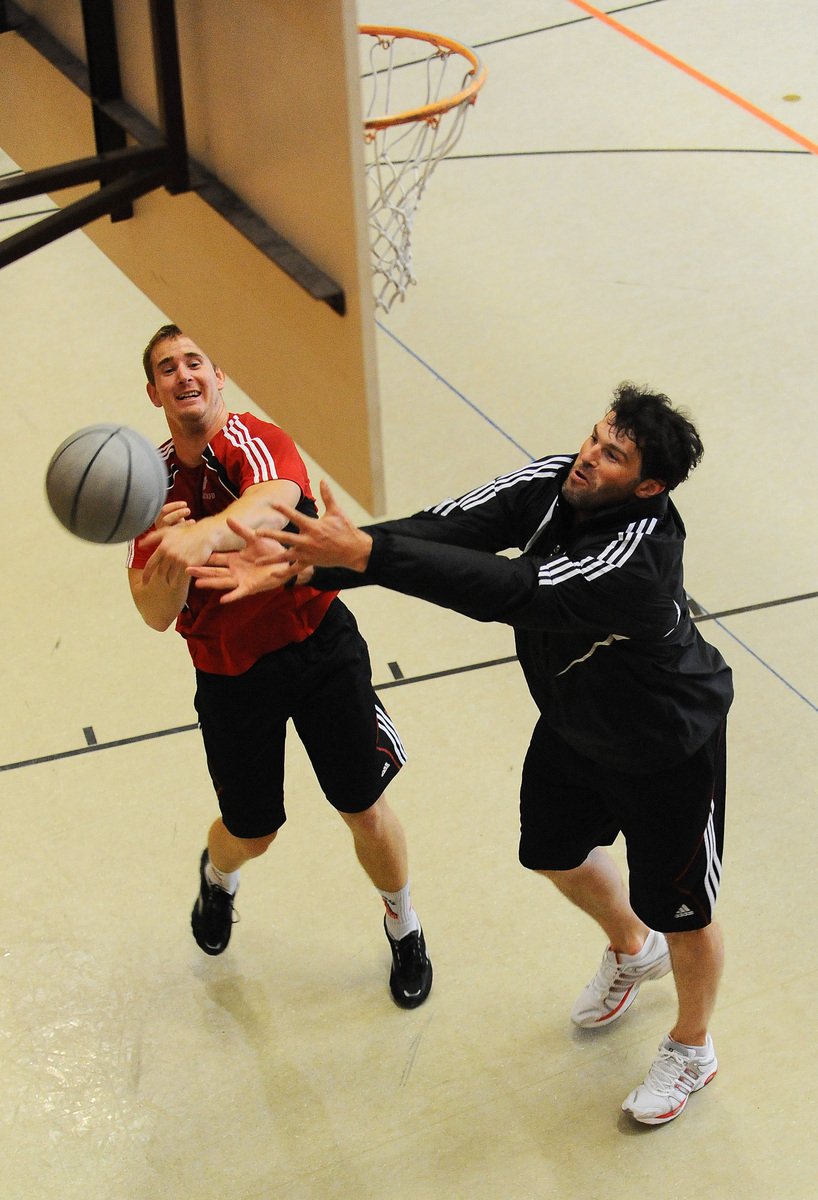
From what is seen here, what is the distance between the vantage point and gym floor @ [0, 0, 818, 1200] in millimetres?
3510

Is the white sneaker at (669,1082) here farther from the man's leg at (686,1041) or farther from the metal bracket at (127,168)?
the metal bracket at (127,168)

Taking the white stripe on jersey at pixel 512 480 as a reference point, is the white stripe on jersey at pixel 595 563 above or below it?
above

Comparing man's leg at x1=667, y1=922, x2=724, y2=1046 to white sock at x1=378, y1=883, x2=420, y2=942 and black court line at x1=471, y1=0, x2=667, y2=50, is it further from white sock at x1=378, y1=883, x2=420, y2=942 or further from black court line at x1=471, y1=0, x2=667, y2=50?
black court line at x1=471, y1=0, x2=667, y2=50

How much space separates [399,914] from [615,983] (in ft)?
2.01

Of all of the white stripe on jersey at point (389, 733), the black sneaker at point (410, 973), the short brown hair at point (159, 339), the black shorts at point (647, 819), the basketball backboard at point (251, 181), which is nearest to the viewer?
the basketball backboard at point (251, 181)

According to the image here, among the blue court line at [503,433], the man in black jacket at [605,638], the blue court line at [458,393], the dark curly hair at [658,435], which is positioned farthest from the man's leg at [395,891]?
the blue court line at [458,393]

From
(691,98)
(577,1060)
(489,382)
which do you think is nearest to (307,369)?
(577,1060)

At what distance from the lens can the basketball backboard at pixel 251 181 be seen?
2613 mm

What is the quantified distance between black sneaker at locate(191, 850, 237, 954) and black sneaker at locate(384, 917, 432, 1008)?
506 millimetres

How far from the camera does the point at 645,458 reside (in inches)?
114

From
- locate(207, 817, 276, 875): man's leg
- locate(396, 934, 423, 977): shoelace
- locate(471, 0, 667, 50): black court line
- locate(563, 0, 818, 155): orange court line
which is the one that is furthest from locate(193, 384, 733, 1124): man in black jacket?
locate(471, 0, 667, 50): black court line

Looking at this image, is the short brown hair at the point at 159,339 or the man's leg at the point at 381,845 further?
the man's leg at the point at 381,845

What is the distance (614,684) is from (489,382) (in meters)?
3.60

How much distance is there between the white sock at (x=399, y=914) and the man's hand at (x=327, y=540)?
139cm
